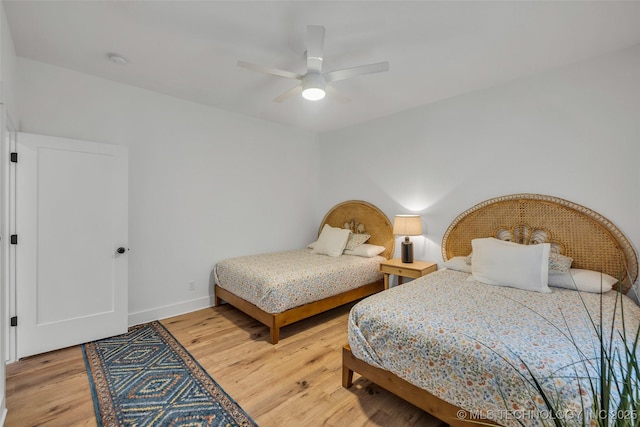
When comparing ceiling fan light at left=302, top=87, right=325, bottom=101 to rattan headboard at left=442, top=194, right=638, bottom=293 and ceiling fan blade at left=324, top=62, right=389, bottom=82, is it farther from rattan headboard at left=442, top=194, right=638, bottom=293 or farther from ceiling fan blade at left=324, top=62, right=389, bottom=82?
rattan headboard at left=442, top=194, right=638, bottom=293

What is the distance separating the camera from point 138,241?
322 centimetres

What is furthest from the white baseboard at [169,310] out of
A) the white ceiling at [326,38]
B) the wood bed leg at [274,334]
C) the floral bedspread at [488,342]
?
the white ceiling at [326,38]

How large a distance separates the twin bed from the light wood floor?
0.18m

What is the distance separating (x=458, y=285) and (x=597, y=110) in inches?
77.6

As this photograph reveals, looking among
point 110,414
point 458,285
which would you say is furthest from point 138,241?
point 458,285

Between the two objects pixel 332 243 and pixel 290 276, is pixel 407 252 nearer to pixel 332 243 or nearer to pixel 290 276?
pixel 332 243

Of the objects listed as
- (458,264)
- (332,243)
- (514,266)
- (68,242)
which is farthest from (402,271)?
(68,242)

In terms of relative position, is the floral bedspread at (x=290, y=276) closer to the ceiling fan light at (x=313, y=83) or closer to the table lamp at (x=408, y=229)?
the table lamp at (x=408, y=229)

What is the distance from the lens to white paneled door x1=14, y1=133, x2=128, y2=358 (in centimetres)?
251

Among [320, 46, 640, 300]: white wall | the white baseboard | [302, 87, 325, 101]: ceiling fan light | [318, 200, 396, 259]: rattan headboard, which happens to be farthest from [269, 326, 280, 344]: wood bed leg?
[302, 87, 325, 101]: ceiling fan light

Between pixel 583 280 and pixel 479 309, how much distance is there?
1.12m

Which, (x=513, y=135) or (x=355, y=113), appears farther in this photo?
(x=355, y=113)

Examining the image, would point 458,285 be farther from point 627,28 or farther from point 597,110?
point 627,28

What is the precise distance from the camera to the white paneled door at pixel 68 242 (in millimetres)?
2514
